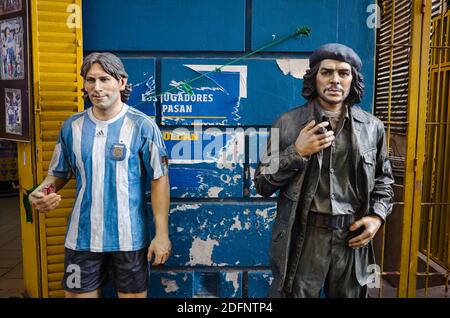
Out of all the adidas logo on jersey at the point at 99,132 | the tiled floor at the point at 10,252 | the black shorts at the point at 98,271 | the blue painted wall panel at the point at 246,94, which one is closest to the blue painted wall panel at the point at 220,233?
the blue painted wall panel at the point at 246,94

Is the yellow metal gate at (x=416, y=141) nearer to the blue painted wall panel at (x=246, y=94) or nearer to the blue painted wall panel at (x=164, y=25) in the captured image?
the blue painted wall panel at (x=246, y=94)

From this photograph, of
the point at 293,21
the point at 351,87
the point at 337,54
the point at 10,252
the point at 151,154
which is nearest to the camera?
the point at 337,54

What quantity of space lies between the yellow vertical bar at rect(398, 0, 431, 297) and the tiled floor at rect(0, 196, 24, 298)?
3549 millimetres

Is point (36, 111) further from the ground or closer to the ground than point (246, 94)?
closer to the ground

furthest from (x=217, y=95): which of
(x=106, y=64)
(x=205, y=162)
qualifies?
(x=106, y=64)

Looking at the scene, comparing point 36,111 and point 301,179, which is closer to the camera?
point 301,179

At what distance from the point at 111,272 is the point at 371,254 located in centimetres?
168

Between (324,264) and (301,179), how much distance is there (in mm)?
512

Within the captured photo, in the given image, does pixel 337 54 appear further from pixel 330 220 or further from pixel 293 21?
pixel 293 21

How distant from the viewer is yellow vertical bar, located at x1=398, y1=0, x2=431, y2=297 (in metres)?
3.59

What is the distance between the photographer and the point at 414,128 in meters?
3.66

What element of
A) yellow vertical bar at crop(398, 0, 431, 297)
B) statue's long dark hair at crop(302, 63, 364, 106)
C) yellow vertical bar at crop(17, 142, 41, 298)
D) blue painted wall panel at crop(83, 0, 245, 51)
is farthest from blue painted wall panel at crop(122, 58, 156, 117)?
yellow vertical bar at crop(398, 0, 431, 297)

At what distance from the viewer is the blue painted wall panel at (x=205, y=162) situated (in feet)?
11.8
